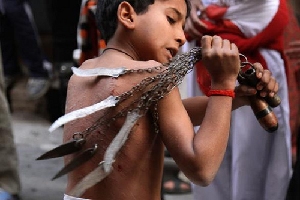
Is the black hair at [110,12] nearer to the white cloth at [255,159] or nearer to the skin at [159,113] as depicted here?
the skin at [159,113]

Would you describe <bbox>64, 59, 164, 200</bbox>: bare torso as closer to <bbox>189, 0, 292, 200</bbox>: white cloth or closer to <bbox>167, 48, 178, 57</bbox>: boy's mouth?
<bbox>167, 48, 178, 57</bbox>: boy's mouth

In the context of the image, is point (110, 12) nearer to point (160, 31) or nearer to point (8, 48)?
point (160, 31)

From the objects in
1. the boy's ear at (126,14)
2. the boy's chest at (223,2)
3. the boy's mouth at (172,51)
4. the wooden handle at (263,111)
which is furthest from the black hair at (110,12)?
the boy's chest at (223,2)

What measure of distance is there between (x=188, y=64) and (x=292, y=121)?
1768mm

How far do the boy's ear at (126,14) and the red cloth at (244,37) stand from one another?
118cm

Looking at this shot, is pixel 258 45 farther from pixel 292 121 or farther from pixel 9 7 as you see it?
pixel 9 7

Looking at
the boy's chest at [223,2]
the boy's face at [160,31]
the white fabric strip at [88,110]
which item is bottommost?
the white fabric strip at [88,110]

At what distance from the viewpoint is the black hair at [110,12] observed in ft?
5.98

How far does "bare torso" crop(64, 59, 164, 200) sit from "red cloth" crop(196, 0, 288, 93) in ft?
4.03

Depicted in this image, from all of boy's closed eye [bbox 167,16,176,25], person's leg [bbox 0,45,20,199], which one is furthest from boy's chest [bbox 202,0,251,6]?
boy's closed eye [bbox 167,16,176,25]

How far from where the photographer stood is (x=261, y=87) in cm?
186

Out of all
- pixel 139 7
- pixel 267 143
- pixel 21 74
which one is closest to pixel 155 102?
pixel 139 7

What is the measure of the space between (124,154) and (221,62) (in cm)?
39

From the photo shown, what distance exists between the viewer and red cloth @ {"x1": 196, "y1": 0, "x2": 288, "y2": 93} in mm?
2986
